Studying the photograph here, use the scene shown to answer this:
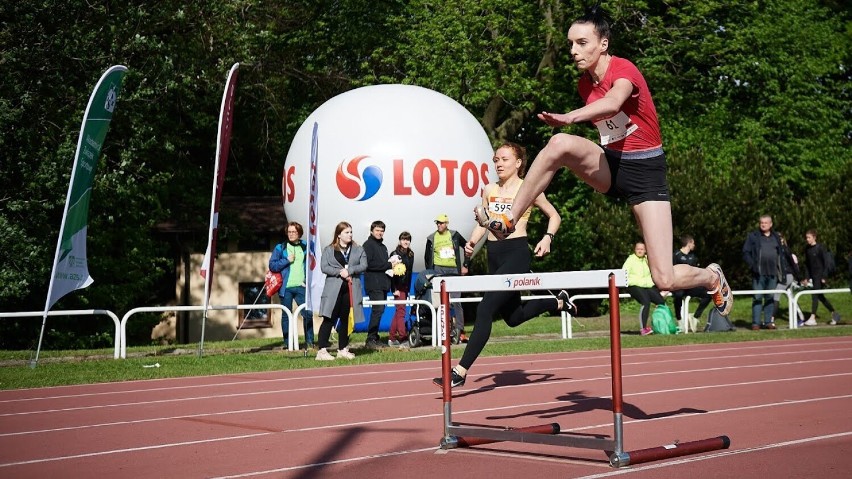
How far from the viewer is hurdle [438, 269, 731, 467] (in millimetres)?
6023

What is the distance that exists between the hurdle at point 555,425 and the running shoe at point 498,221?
0.73 meters

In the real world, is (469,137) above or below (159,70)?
below

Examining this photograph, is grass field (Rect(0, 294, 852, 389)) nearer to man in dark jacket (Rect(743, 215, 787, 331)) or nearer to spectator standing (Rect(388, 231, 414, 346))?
spectator standing (Rect(388, 231, 414, 346))

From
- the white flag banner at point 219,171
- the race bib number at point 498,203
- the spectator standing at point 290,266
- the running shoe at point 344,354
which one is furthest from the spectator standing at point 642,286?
the race bib number at point 498,203

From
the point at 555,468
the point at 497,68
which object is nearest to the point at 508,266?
the point at 555,468

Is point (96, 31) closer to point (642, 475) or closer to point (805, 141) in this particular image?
point (642, 475)

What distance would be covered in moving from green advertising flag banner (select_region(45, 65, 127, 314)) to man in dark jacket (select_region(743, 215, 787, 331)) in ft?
43.6

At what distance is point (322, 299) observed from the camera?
15000 mm

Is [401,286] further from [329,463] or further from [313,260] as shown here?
[329,463]

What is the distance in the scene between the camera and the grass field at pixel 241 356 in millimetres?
13508

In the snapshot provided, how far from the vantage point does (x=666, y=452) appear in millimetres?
6305

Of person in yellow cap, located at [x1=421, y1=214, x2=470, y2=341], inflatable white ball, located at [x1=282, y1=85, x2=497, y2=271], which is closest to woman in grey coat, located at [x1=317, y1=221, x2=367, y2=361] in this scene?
person in yellow cap, located at [x1=421, y1=214, x2=470, y2=341]

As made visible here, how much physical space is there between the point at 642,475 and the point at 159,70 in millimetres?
20990

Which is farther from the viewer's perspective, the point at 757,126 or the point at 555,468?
the point at 757,126
